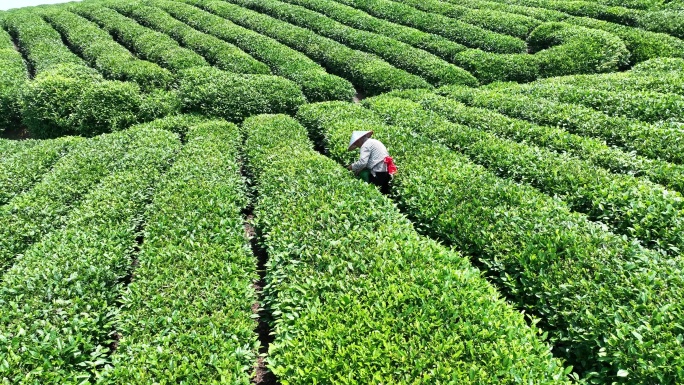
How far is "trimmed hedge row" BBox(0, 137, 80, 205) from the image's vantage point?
40.1 ft

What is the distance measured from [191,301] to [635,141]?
12.6 meters

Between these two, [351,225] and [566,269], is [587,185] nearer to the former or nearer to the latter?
[566,269]

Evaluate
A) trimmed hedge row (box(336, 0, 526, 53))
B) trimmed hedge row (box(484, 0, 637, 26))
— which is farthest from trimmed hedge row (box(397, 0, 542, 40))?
trimmed hedge row (box(484, 0, 637, 26))

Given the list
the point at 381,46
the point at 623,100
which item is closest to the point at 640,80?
the point at 623,100

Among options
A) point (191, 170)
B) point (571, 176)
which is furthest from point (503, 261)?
point (191, 170)

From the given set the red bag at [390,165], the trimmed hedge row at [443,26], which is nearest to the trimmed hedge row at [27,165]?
the red bag at [390,165]

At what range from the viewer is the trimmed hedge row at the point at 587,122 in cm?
1098

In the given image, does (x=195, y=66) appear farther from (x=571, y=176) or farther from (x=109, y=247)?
(x=571, y=176)

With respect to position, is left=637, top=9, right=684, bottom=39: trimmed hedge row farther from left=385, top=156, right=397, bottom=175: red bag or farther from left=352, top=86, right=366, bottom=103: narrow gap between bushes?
left=385, top=156, right=397, bottom=175: red bag

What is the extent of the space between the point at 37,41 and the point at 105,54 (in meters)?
8.75

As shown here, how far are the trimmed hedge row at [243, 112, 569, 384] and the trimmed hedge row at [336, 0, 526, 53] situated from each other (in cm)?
1852

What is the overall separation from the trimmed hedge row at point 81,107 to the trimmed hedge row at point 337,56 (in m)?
9.58

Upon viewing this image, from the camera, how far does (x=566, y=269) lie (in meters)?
6.58

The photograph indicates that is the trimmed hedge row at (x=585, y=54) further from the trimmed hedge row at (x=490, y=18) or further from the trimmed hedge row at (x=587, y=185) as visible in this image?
the trimmed hedge row at (x=587, y=185)
